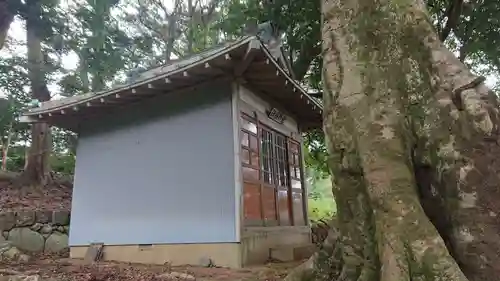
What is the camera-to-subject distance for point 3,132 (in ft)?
38.8

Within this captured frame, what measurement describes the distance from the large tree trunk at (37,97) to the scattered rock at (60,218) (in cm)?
257

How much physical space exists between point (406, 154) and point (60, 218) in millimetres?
7265

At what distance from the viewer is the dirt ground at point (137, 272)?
484 cm

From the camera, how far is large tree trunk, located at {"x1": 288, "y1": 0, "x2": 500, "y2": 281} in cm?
238

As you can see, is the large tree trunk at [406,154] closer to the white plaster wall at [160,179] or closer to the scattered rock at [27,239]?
the white plaster wall at [160,179]

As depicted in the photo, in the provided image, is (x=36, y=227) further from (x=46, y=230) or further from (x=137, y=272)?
(x=137, y=272)

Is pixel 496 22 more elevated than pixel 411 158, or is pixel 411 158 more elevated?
pixel 496 22

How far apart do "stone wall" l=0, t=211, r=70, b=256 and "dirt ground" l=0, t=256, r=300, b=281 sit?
4.80 ft

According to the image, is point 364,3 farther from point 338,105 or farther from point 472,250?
point 472,250

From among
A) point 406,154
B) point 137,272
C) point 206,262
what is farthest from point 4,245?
point 406,154

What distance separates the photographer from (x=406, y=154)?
2.63 metres

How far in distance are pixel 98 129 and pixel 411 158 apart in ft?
20.2

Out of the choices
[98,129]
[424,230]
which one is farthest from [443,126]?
[98,129]

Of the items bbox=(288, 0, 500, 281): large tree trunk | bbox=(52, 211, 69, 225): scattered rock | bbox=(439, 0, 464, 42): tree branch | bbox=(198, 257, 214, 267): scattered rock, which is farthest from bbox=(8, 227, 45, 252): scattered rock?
bbox=(439, 0, 464, 42): tree branch
